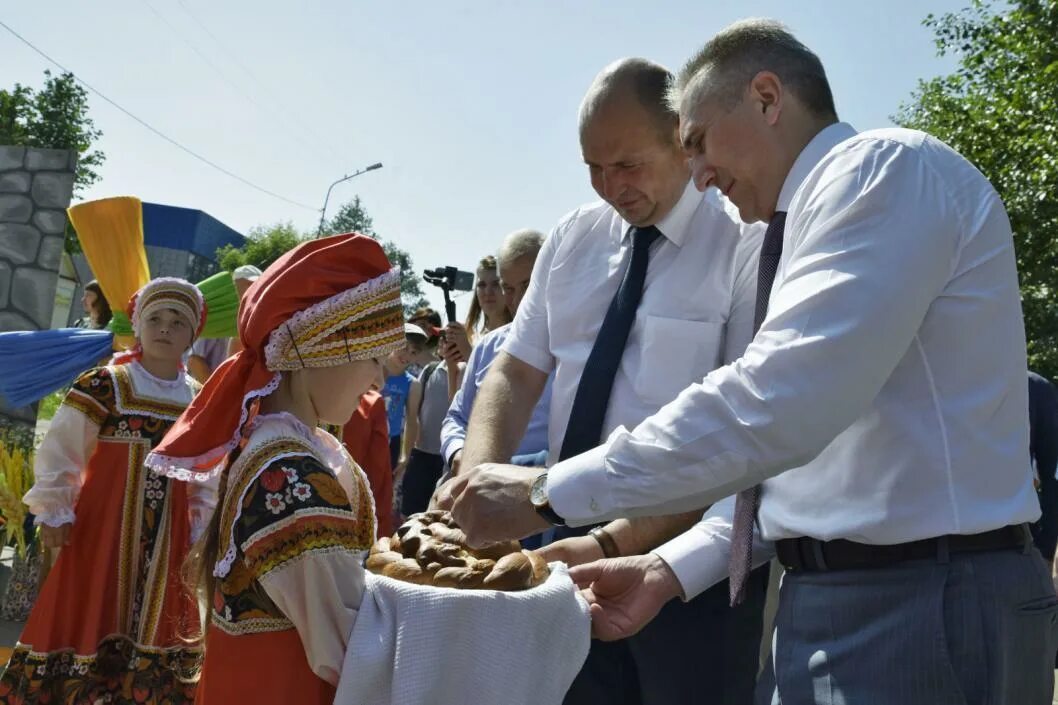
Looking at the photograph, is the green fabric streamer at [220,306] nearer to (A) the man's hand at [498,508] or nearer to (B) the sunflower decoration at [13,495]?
(B) the sunflower decoration at [13,495]

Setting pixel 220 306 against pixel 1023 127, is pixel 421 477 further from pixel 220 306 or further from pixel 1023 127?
pixel 1023 127

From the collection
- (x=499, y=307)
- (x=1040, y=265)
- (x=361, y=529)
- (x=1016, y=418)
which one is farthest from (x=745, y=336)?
(x=1040, y=265)

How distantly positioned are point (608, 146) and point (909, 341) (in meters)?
1.30

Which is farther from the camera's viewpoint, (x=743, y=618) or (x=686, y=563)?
(x=743, y=618)

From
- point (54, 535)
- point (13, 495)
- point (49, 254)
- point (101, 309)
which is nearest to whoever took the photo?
point (54, 535)

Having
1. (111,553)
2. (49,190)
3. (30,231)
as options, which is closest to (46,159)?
(49,190)

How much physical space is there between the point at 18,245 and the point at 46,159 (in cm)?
78

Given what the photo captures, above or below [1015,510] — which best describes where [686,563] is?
below

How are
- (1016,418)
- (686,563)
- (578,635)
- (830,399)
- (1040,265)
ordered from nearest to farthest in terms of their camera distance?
1. (830,399)
2. (1016,418)
3. (578,635)
4. (686,563)
5. (1040,265)

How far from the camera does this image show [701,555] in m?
2.19

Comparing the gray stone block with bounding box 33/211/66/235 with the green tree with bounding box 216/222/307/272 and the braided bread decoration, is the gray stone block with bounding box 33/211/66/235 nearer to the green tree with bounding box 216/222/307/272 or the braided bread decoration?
the braided bread decoration

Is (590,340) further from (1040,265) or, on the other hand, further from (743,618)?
(1040,265)

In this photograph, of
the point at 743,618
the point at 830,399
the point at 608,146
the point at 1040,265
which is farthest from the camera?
the point at 1040,265

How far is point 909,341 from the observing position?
155 cm
